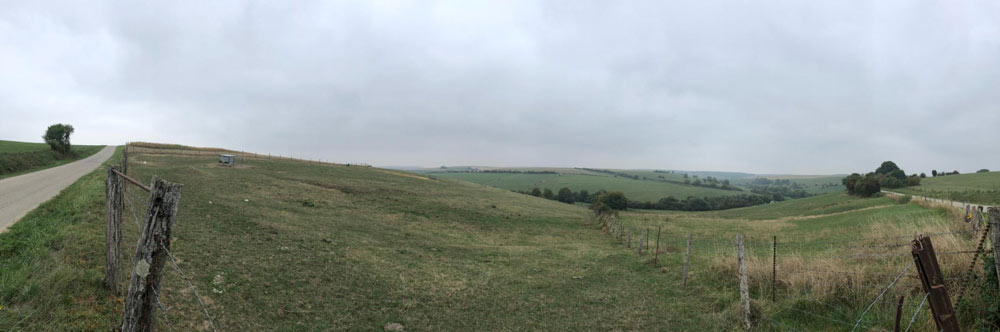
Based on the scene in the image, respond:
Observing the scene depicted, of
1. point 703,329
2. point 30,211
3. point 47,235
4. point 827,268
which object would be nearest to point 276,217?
point 30,211

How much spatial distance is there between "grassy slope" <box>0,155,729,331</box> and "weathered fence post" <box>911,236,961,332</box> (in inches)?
255

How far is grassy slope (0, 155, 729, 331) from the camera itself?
24.3 feet

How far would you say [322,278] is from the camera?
483 inches

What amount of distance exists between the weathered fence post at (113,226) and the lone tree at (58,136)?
187ft

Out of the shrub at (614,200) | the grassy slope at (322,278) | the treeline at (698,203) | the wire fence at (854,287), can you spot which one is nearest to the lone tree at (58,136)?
the grassy slope at (322,278)

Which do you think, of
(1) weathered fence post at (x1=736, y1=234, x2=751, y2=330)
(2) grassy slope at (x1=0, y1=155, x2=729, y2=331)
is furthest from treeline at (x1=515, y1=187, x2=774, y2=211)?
(1) weathered fence post at (x1=736, y1=234, x2=751, y2=330)

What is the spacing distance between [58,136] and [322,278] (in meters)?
56.4

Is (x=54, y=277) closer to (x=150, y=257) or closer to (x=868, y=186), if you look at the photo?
(x=150, y=257)

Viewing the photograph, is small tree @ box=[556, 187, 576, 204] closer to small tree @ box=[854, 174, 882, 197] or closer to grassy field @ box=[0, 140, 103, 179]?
small tree @ box=[854, 174, 882, 197]

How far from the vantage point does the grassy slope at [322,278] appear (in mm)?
7418

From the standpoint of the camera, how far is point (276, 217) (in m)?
20.4

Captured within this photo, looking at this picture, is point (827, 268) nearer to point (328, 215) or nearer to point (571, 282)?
point (571, 282)

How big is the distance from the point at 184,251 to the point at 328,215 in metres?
13.1

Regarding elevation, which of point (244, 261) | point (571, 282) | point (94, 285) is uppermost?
point (94, 285)
